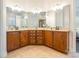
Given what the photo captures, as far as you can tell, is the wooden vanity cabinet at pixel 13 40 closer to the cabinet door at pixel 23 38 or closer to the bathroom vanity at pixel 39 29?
the bathroom vanity at pixel 39 29

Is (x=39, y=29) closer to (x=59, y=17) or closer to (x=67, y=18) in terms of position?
(x=59, y=17)

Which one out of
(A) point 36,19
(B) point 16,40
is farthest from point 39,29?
(B) point 16,40

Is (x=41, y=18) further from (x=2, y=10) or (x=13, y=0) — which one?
(x=2, y=10)

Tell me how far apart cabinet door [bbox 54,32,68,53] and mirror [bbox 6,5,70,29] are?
2.78ft

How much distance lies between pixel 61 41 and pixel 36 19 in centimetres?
394

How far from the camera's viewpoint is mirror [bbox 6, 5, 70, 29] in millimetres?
6775

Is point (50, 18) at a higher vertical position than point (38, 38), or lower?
higher

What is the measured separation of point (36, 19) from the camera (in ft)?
29.2

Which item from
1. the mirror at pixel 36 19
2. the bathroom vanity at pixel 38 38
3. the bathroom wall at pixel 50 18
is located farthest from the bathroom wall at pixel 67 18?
the bathroom wall at pixel 50 18

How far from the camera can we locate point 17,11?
8055mm

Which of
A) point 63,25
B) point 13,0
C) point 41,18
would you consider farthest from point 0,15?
point 41,18

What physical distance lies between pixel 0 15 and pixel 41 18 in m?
4.66

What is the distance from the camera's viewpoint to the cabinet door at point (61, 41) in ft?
16.6

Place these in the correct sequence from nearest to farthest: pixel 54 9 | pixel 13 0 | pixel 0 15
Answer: pixel 0 15 → pixel 13 0 → pixel 54 9
